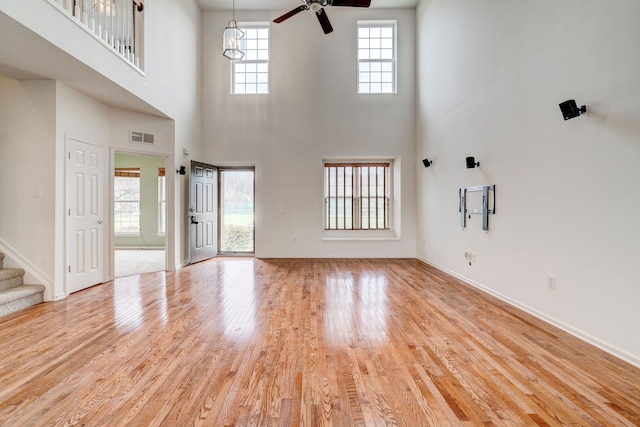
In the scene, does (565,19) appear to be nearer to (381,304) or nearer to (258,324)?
(381,304)

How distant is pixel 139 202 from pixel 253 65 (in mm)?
5180

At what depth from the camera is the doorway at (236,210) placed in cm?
723

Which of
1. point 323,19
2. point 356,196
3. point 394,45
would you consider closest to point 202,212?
point 356,196

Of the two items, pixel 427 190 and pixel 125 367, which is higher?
pixel 427 190

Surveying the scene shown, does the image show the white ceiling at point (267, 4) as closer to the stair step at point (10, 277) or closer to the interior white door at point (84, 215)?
the interior white door at point (84, 215)

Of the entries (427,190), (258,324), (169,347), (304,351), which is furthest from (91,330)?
(427,190)

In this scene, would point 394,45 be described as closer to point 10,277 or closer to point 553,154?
point 553,154

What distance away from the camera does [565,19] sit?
9.18ft

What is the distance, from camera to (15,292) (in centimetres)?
335

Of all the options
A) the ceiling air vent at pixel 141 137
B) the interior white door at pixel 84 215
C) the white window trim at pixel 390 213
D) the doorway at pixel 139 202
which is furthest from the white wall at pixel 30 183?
the doorway at pixel 139 202

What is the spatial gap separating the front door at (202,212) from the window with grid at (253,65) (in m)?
2.08

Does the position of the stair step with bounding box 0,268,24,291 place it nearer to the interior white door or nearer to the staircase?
the staircase

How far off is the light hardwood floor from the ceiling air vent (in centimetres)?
267

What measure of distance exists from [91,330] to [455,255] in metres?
4.90
